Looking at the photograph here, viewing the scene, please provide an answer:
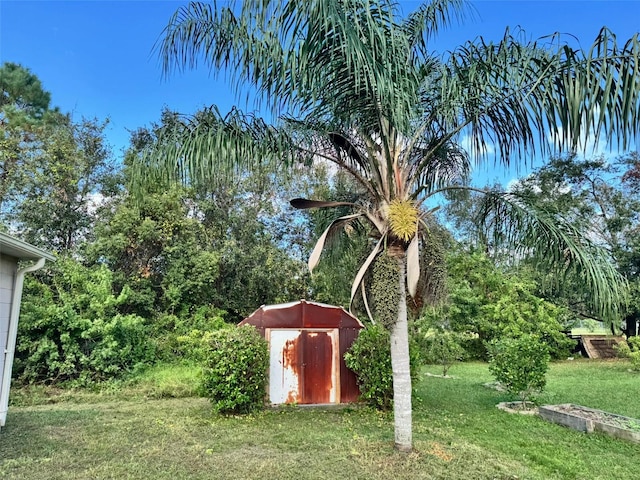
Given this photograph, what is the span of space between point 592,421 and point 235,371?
17.4 ft

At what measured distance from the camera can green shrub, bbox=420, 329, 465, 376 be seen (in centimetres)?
1286

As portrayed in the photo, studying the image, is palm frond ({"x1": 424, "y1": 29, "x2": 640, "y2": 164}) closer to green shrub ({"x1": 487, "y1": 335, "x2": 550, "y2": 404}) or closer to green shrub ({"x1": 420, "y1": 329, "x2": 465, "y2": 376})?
green shrub ({"x1": 487, "y1": 335, "x2": 550, "y2": 404})

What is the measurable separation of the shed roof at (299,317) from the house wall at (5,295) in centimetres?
364

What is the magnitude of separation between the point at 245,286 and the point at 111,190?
5.19 meters

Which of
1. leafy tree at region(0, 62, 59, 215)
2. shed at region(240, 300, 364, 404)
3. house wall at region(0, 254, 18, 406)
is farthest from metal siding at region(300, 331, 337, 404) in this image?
leafy tree at region(0, 62, 59, 215)

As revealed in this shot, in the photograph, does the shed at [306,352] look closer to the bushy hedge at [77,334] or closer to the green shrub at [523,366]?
the green shrub at [523,366]

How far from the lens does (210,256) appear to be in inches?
497

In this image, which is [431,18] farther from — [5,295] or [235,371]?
[5,295]

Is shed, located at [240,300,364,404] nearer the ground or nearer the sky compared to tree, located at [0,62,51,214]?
nearer the ground

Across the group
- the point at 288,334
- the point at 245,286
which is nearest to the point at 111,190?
the point at 245,286

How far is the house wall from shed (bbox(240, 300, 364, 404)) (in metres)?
3.65

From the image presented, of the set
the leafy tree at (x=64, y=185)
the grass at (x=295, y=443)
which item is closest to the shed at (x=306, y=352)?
the grass at (x=295, y=443)

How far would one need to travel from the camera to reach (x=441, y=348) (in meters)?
13.1

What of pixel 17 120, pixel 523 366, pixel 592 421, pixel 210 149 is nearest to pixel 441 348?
pixel 523 366
